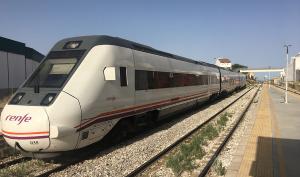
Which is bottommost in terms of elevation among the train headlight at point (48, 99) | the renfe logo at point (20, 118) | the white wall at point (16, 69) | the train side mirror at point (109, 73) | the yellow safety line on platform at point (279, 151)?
the yellow safety line on platform at point (279, 151)

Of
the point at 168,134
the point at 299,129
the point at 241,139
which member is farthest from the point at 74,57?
the point at 299,129

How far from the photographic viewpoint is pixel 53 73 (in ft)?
30.4

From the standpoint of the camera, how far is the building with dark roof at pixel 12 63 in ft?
112

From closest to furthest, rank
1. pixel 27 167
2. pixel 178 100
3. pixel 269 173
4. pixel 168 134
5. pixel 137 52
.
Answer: pixel 269 173 → pixel 27 167 → pixel 137 52 → pixel 168 134 → pixel 178 100

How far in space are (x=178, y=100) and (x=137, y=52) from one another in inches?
207

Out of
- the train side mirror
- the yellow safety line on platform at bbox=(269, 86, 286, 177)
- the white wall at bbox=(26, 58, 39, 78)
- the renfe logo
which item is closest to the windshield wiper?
the renfe logo

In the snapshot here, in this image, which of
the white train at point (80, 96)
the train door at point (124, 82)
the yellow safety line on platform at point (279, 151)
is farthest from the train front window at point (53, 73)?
the yellow safety line on platform at point (279, 151)

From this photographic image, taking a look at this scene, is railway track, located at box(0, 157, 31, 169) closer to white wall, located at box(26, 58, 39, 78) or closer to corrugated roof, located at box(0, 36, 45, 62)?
corrugated roof, located at box(0, 36, 45, 62)

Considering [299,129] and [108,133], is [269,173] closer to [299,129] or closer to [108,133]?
[108,133]

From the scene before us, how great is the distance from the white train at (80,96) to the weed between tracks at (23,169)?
17.2 inches

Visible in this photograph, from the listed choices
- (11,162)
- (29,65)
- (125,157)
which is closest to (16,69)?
(29,65)

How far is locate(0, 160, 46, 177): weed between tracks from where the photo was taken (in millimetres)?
7754

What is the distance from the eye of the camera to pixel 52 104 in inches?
319

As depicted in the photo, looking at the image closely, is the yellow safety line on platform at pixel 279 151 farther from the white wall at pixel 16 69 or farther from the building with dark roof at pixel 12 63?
the white wall at pixel 16 69
